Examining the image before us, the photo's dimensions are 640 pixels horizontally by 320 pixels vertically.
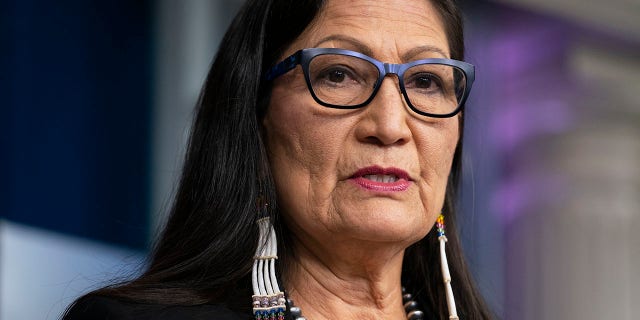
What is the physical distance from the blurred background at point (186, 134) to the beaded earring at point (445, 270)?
0.48 metres

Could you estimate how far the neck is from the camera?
244cm

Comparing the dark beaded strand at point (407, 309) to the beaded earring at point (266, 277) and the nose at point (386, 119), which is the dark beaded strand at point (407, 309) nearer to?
the beaded earring at point (266, 277)

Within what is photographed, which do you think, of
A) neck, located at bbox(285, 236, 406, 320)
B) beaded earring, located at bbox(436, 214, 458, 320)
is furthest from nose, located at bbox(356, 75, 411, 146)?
beaded earring, located at bbox(436, 214, 458, 320)

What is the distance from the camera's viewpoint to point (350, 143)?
2371 millimetres

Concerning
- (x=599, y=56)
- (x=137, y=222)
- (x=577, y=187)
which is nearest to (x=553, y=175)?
(x=577, y=187)

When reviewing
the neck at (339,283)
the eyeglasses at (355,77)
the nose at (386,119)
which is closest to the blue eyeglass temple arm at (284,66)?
the eyeglasses at (355,77)

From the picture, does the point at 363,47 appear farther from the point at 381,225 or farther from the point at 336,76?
the point at 381,225

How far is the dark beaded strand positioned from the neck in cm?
6

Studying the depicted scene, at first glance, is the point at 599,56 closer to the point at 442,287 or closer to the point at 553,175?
the point at 553,175

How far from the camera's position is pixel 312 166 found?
7.79 ft

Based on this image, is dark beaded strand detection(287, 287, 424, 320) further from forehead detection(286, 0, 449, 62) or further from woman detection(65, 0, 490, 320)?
forehead detection(286, 0, 449, 62)

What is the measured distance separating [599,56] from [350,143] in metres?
4.15

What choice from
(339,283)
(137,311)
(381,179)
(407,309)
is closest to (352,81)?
(381,179)

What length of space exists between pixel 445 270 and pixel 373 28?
28.7 inches
